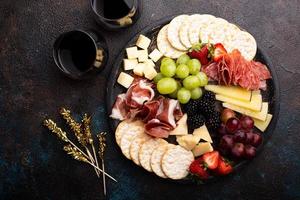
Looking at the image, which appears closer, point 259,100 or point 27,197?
point 259,100

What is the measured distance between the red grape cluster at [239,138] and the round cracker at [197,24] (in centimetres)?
37

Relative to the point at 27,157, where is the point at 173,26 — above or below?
above

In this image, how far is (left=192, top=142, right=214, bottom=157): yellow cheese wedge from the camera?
1.88m

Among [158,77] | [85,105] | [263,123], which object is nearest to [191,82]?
[158,77]

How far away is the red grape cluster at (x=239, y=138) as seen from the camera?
6.01ft

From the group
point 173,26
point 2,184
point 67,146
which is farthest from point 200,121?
point 2,184

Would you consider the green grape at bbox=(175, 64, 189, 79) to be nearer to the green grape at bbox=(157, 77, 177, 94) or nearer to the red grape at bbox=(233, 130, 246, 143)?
the green grape at bbox=(157, 77, 177, 94)

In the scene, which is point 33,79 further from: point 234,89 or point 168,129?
point 234,89

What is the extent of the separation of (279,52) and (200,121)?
0.49 meters

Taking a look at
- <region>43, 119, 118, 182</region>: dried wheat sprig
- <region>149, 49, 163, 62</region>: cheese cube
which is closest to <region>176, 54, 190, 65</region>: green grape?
<region>149, 49, 163, 62</region>: cheese cube

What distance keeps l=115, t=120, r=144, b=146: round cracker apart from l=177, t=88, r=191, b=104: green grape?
0.21 m

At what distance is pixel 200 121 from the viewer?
1.87 m

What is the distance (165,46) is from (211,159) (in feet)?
1.70

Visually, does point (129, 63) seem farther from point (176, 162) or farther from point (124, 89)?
point (176, 162)
